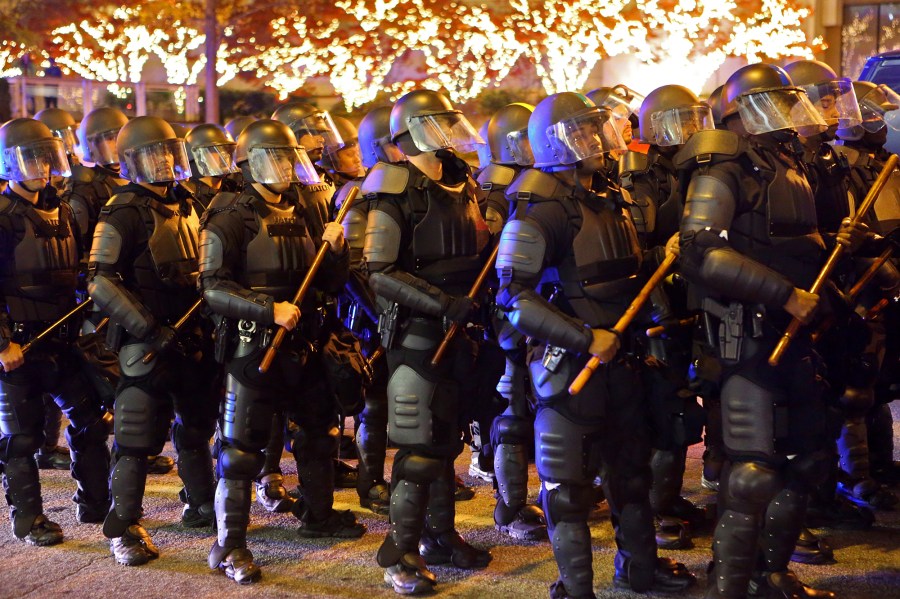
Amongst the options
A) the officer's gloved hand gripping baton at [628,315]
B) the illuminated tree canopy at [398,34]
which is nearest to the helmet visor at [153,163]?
the officer's gloved hand gripping baton at [628,315]

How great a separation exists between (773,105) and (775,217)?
50cm

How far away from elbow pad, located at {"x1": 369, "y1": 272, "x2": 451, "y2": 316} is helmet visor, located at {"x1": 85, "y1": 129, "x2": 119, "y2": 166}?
290 centimetres

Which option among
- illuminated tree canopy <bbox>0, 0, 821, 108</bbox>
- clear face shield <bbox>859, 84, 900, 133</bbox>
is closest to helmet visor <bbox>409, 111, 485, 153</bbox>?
clear face shield <bbox>859, 84, 900, 133</bbox>

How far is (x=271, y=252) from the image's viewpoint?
5230mm

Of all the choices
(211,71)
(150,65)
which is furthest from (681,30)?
(150,65)

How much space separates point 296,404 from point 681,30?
11907mm

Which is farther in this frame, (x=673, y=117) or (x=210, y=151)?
(x=210, y=151)

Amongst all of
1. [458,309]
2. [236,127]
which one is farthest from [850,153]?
[236,127]

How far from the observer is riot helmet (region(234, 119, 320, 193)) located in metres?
5.29

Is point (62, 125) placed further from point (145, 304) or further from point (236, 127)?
point (145, 304)

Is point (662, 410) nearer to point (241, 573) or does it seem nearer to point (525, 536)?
point (525, 536)

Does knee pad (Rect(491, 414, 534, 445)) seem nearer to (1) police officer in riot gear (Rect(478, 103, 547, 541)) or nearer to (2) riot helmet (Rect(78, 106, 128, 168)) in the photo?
(1) police officer in riot gear (Rect(478, 103, 547, 541))

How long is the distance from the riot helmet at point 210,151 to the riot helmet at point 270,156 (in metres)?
0.80

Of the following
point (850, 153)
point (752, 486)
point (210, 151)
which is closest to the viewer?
point (752, 486)
